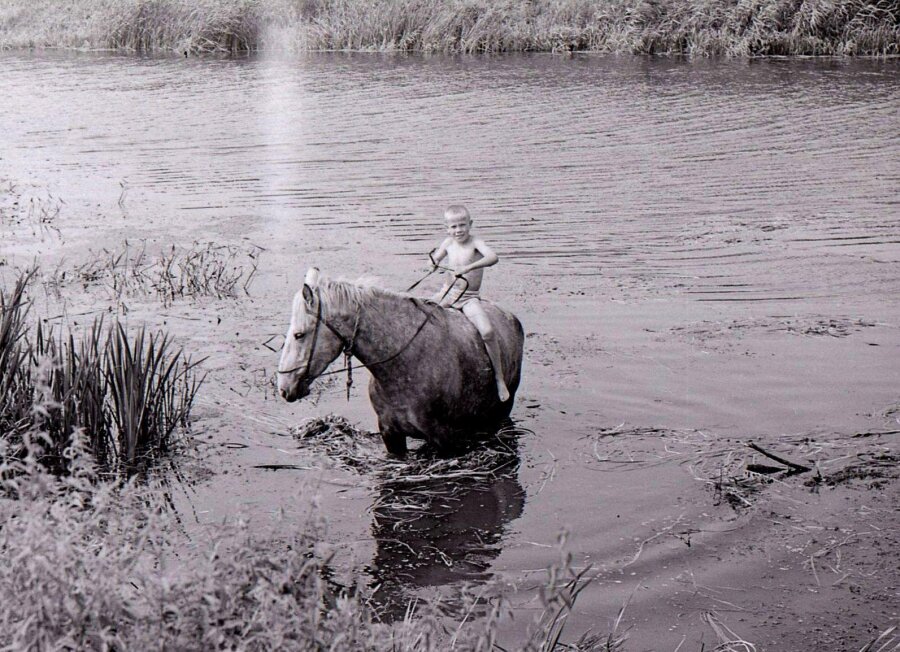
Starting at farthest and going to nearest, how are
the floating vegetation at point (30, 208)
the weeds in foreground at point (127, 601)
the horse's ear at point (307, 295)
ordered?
the floating vegetation at point (30, 208) < the horse's ear at point (307, 295) < the weeds in foreground at point (127, 601)

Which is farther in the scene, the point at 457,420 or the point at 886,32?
the point at 886,32

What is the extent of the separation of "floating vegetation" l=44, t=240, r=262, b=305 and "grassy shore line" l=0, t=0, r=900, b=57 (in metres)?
24.8

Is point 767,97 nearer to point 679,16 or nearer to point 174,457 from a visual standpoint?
point 679,16

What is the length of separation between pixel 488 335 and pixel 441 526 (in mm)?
1538

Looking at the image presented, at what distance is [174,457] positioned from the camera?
25.8 ft

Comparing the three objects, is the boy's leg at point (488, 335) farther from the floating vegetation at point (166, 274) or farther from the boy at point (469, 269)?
the floating vegetation at point (166, 274)

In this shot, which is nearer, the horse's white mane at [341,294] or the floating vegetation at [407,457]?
the horse's white mane at [341,294]

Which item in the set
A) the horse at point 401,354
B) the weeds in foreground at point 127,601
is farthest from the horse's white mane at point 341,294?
the weeds in foreground at point 127,601

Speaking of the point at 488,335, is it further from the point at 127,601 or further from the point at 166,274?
the point at 166,274

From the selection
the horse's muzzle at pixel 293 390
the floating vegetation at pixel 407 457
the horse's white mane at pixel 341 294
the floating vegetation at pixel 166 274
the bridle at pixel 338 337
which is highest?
the horse's white mane at pixel 341 294

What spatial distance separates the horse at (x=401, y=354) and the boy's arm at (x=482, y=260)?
0.33 metres

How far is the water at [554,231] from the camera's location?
24.3 feet

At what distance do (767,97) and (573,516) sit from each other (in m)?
20.8

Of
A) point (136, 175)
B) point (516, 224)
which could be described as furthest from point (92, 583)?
point (136, 175)
